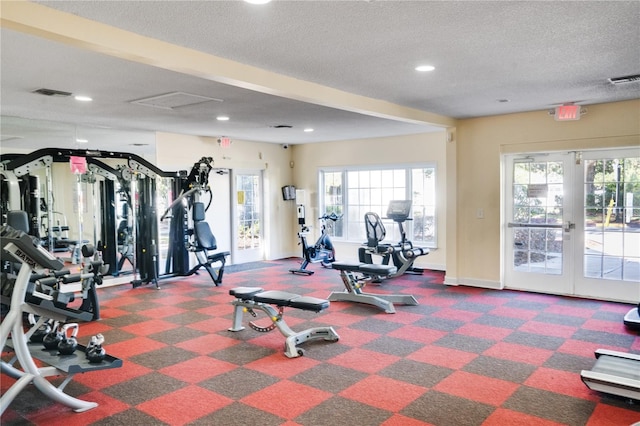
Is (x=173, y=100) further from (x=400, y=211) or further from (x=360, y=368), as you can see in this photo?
(x=400, y=211)

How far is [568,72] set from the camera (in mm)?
4168

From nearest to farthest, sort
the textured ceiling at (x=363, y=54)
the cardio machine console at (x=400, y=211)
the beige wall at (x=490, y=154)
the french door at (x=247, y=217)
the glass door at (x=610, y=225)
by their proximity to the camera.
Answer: the textured ceiling at (x=363, y=54) → the glass door at (x=610, y=225) → the beige wall at (x=490, y=154) → the cardio machine console at (x=400, y=211) → the french door at (x=247, y=217)

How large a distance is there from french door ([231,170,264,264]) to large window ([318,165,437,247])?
4.22 ft

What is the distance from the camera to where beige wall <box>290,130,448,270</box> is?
26.7ft

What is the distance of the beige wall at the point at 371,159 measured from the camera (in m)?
8.14

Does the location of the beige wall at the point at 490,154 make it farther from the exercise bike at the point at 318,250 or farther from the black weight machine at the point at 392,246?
the exercise bike at the point at 318,250

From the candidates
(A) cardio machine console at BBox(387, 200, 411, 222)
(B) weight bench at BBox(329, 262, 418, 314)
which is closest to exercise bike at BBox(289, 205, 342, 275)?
(A) cardio machine console at BBox(387, 200, 411, 222)

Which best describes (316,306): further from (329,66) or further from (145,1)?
(145,1)

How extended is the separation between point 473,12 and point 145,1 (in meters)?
1.80

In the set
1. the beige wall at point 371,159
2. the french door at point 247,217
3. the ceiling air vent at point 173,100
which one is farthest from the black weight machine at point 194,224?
the beige wall at point 371,159

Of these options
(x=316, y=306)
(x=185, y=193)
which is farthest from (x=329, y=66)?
(x=185, y=193)

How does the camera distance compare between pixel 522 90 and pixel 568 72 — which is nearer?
pixel 568 72

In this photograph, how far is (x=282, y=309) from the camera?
4.38 m

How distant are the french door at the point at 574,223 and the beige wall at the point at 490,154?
0.18 m
